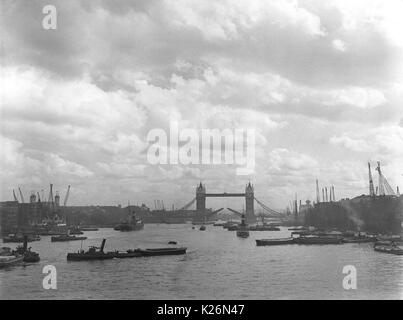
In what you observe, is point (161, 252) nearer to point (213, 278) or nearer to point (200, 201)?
point (213, 278)

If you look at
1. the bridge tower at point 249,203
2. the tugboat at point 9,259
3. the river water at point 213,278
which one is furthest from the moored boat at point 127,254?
the bridge tower at point 249,203

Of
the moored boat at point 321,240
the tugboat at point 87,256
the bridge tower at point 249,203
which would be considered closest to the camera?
the tugboat at point 87,256

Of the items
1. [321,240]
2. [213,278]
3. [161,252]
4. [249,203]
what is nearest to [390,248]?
[321,240]

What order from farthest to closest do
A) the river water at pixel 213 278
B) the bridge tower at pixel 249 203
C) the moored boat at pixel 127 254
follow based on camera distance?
the bridge tower at pixel 249 203 → the moored boat at pixel 127 254 → the river water at pixel 213 278

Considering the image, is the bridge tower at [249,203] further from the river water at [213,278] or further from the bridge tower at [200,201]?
the river water at [213,278]

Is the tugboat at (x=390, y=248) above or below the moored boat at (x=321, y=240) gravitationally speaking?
above
